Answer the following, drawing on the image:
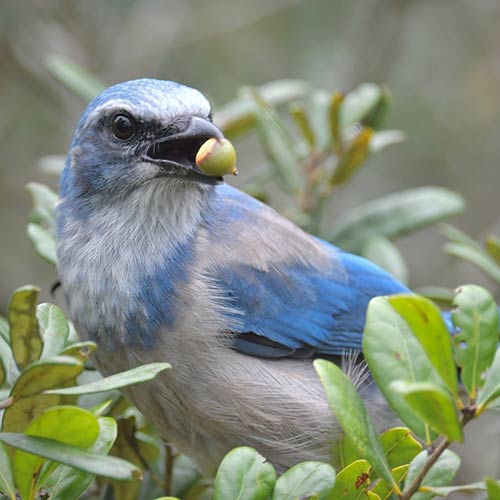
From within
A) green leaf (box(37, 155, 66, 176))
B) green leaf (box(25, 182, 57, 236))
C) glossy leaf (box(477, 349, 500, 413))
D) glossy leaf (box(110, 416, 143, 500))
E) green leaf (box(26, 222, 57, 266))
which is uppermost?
green leaf (box(37, 155, 66, 176))

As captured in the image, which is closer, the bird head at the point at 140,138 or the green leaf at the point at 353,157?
the bird head at the point at 140,138

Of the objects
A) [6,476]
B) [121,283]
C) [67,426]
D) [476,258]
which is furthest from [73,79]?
[67,426]

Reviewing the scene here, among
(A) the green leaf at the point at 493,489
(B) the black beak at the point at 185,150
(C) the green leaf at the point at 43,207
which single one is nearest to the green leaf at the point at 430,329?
(A) the green leaf at the point at 493,489

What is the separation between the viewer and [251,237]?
411cm

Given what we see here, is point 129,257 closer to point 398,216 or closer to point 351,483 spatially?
point 398,216

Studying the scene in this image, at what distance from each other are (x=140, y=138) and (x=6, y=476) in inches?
62.8

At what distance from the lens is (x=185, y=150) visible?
3.77 m

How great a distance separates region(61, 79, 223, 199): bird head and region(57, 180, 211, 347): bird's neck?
0.10 meters

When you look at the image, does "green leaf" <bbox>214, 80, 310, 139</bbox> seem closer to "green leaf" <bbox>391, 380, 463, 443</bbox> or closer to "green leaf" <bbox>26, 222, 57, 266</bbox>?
"green leaf" <bbox>26, 222, 57, 266</bbox>

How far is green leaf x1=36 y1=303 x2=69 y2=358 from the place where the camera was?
265cm

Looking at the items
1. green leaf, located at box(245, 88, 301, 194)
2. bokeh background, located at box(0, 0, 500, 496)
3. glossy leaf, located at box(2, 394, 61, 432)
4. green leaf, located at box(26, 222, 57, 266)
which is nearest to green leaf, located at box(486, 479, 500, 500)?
glossy leaf, located at box(2, 394, 61, 432)

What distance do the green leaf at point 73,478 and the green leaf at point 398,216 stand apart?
2.29 metres

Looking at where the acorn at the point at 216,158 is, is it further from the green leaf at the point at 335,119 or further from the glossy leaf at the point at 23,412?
the glossy leaf at the point at 23,412

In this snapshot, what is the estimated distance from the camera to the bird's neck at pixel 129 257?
12.3 ft
